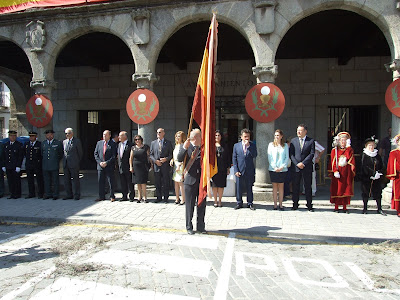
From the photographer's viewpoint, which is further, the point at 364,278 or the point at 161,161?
the point at 161,161

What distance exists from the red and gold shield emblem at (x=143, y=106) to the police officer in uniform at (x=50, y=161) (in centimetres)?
220

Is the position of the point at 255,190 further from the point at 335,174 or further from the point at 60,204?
the point at 60,204

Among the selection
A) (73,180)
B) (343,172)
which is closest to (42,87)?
(73,180)

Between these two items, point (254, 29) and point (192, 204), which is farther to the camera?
point (254, 29)

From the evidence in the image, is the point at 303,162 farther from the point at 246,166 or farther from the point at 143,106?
the point at 143,106

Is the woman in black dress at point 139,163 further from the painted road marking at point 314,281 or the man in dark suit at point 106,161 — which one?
the painted road marking at point 314,281

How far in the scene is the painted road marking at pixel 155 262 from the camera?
12.6ft

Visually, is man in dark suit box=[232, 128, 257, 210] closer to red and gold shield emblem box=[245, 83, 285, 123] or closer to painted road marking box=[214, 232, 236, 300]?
red and gold shield emblem box=[245, 83, 285, 123]

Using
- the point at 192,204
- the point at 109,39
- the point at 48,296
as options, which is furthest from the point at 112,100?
the point at 48,296

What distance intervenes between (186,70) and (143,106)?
16.2 ft

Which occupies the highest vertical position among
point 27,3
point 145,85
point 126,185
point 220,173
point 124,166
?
point 27,3

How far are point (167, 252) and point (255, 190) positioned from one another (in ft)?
13.1

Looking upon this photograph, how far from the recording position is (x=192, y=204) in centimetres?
549

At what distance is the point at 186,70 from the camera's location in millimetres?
12688
